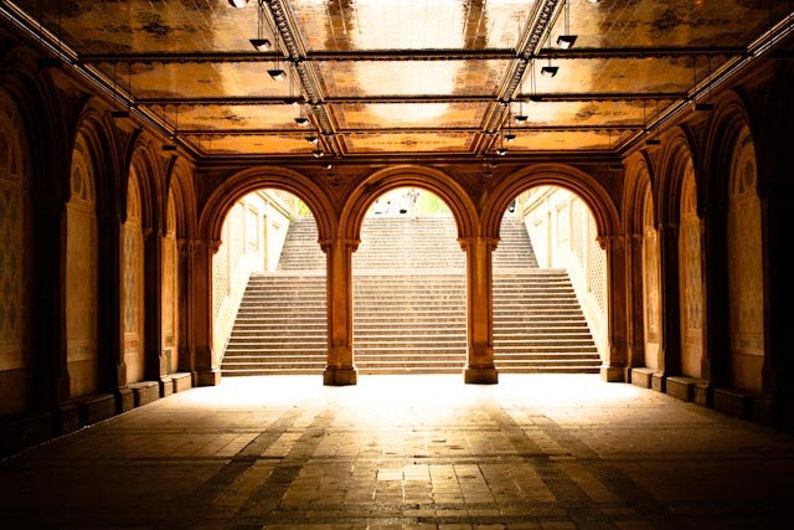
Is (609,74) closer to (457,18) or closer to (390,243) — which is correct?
(457,18)

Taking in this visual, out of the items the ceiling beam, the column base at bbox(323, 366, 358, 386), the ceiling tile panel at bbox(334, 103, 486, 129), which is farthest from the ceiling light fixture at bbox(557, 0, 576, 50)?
the column base at bbox(323, 366, 358, 386)

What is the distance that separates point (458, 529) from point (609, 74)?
8188 millimetres

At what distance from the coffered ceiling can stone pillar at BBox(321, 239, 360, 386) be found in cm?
305

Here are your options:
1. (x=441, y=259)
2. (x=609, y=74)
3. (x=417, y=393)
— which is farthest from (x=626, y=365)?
(x=441, y=259)

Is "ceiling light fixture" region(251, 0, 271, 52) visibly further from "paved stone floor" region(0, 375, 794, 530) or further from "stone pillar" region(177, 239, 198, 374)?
"stone pillar" region(177, 239, 198, 374)

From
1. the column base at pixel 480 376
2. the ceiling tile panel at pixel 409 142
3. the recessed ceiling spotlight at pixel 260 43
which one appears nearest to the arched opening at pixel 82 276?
the recessed ceiling spotlight at pixel 260 43

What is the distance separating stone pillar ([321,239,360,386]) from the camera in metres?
18.4

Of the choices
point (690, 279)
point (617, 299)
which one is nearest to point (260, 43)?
point (690, 279)

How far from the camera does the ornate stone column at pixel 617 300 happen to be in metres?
18.5

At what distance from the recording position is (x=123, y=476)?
8.41 metres

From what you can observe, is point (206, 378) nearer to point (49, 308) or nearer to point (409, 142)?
point (409, 142)

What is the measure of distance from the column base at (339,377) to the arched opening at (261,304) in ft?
7.76

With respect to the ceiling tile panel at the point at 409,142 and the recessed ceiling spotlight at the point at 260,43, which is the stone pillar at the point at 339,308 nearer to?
the ceiling tile panel at the point at 409,142

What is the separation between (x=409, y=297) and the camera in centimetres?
2341
